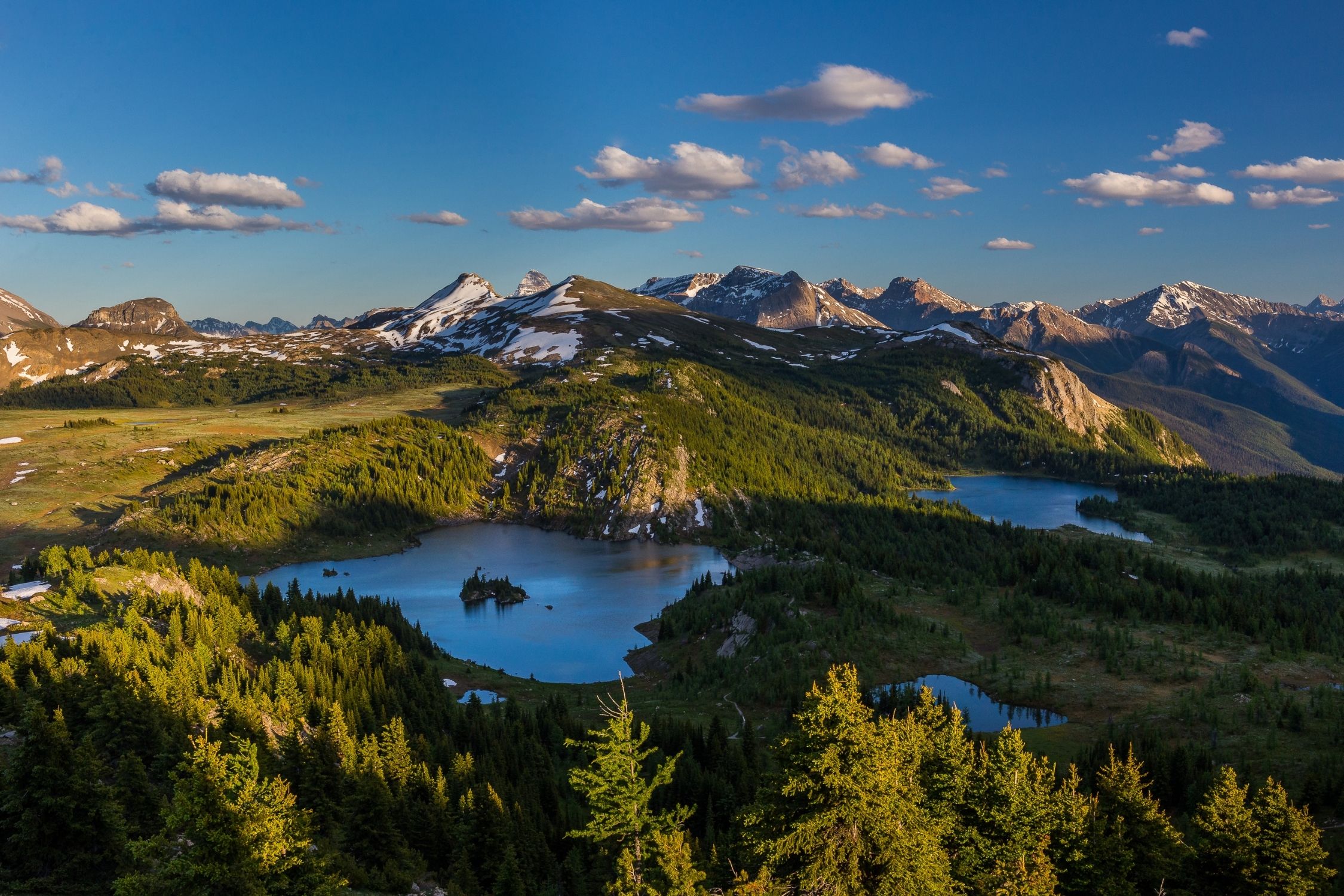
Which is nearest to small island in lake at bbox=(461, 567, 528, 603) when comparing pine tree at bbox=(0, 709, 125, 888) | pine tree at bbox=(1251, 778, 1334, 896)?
pine tree at bbox=(0, 709, 125, 888)

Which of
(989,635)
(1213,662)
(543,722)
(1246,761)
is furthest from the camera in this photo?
(989,635)

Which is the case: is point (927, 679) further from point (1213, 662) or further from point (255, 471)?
point (255, 471)

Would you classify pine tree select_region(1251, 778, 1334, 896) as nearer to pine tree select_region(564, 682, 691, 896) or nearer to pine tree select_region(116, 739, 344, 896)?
pine tree select_region(564, 682, 691, 896)

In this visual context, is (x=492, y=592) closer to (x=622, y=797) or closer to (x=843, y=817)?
(x=622, y=797)

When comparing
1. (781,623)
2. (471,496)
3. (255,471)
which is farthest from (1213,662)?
(255,471)

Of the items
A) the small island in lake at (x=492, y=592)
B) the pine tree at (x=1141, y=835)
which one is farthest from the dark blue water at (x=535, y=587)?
the pine tree at (x=1141, y=835)
